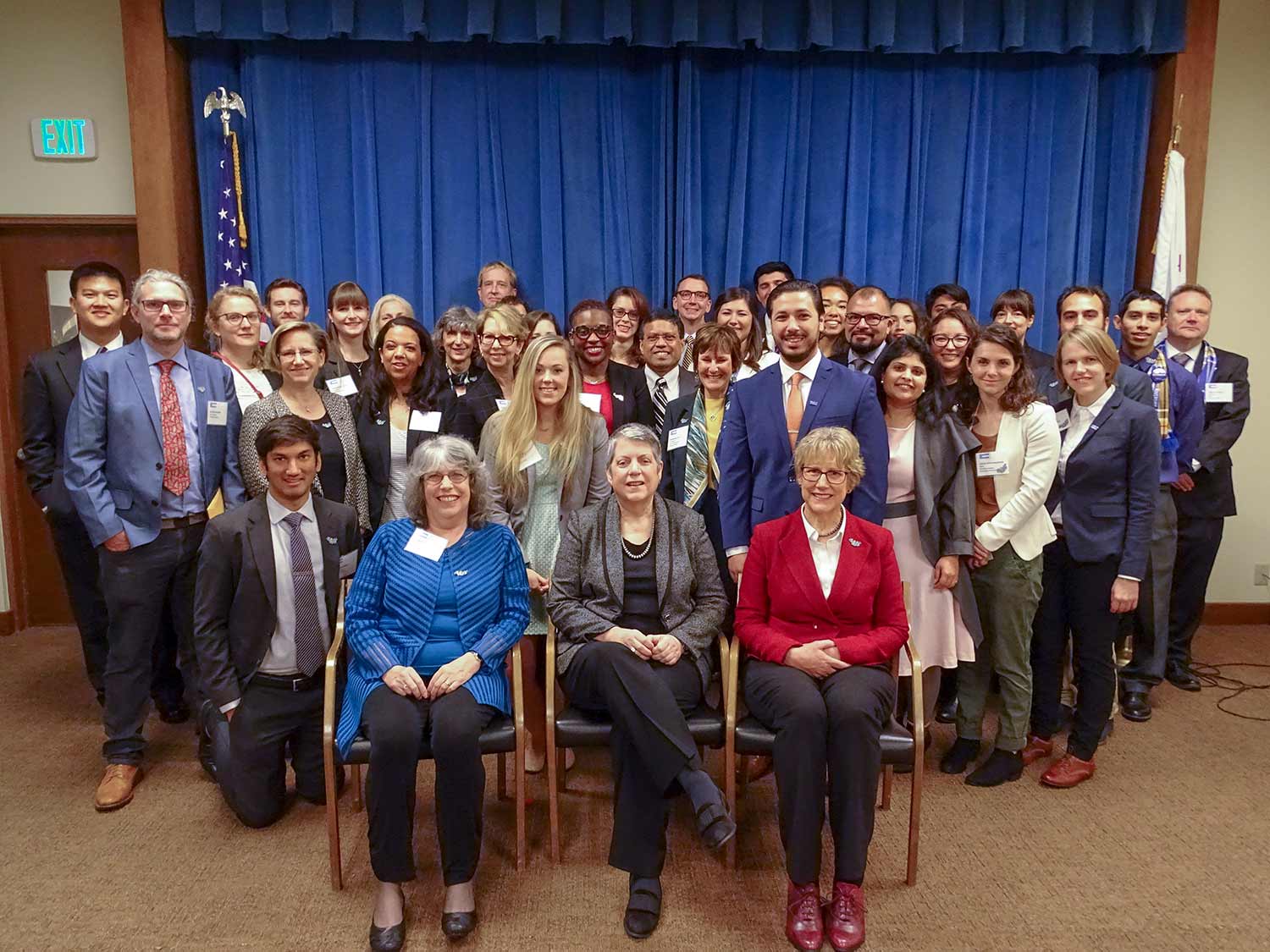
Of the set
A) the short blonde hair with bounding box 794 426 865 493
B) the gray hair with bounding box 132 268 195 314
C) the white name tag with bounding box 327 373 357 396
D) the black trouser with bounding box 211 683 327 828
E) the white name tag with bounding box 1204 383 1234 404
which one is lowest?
the black trouser with bounding box 211 683 327 828

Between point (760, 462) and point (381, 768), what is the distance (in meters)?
1.50

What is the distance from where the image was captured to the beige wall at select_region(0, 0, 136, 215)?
4234 millimetres

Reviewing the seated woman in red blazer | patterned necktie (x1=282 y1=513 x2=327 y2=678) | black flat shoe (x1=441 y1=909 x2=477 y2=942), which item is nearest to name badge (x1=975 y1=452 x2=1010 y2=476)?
the seated woman in red blazer

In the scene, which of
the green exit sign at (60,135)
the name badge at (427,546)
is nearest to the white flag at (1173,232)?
the name badge at (427,546)

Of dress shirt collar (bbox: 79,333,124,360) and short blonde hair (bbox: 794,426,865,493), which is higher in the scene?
dress shirt collar (bbox: 79,333,124,360)

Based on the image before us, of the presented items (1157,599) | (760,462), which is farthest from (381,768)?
(1157,599)

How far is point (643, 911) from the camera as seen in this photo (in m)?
2.28

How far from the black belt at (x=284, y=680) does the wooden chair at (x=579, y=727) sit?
2.76 ft

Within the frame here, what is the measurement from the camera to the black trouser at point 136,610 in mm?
2896

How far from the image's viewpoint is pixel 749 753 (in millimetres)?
2430

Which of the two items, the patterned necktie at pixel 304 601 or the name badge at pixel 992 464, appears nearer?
the patterned necktie at pixel 304 601

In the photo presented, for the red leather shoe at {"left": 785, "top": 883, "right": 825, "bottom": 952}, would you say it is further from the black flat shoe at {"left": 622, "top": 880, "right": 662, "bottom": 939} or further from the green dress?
the green dress

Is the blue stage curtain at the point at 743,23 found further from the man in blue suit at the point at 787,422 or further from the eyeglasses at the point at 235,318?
the man in blue suit at the point at 787,422

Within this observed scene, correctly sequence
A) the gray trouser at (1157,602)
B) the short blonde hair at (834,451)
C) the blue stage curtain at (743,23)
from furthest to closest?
the blue stage curtain at (743,23)
the gray trouser at (1157,602)
the short blonde hair at (834,451)
